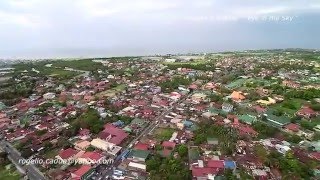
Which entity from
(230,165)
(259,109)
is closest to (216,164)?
(230,165)

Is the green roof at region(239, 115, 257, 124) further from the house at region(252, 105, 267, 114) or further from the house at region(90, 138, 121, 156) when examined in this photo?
the house at region(90, 138, 121, 156)

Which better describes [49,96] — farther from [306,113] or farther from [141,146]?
[306,113]

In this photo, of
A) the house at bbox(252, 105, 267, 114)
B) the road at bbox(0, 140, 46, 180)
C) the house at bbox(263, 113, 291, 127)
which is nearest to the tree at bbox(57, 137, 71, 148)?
the road at bbox(0, 140, 46, 180)

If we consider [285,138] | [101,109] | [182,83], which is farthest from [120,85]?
[285,138]

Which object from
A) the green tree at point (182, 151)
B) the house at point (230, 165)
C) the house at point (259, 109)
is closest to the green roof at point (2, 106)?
the green tree at point (182, 151)

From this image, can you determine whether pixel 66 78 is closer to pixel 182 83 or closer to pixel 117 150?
pixel 182 83
